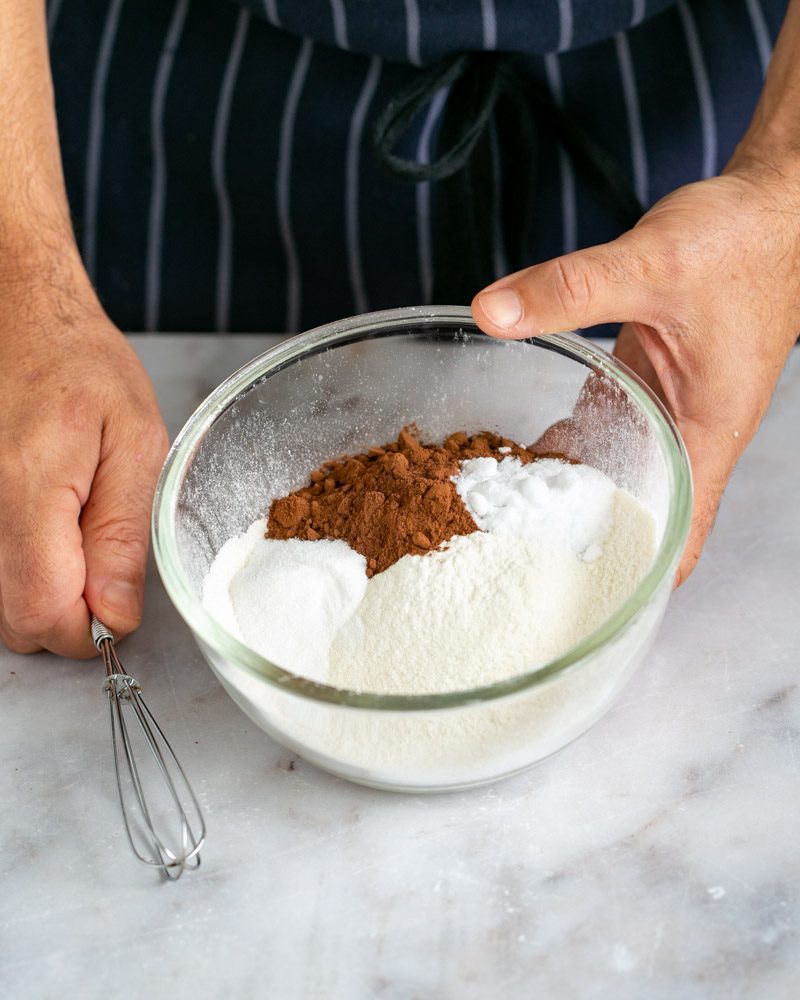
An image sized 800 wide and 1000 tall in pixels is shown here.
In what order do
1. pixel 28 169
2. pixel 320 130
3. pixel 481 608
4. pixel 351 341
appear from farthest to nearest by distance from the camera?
pixel 320 130, pixel 28 169, pixel 351 341, pixel 481 608

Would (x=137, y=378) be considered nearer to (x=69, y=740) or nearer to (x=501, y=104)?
(x=69, y=740)

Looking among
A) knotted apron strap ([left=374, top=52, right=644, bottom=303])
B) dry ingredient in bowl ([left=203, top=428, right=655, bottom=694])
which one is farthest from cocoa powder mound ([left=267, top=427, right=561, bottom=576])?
knotted apron strap ([left=374, top=52, right=644, bottom=303])

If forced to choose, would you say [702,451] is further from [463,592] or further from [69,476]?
[69,476]

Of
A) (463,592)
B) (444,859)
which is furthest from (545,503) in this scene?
(444,859)

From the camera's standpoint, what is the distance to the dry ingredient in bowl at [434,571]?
55cm

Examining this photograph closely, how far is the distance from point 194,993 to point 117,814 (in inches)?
4.4

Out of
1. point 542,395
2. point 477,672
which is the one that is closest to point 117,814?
point 477,672

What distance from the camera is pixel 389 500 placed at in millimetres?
608

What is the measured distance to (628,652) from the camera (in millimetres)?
536

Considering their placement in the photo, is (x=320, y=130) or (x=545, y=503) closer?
(x=545, y=503)

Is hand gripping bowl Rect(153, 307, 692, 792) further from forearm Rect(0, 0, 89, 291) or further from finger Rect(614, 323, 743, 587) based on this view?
forearm Rect(0, 0, 89, 291)

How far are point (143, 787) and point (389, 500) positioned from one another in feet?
0.68

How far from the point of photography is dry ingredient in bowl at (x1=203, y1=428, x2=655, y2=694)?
545 millimetres

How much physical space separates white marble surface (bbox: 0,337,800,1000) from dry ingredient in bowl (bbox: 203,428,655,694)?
9 cm
